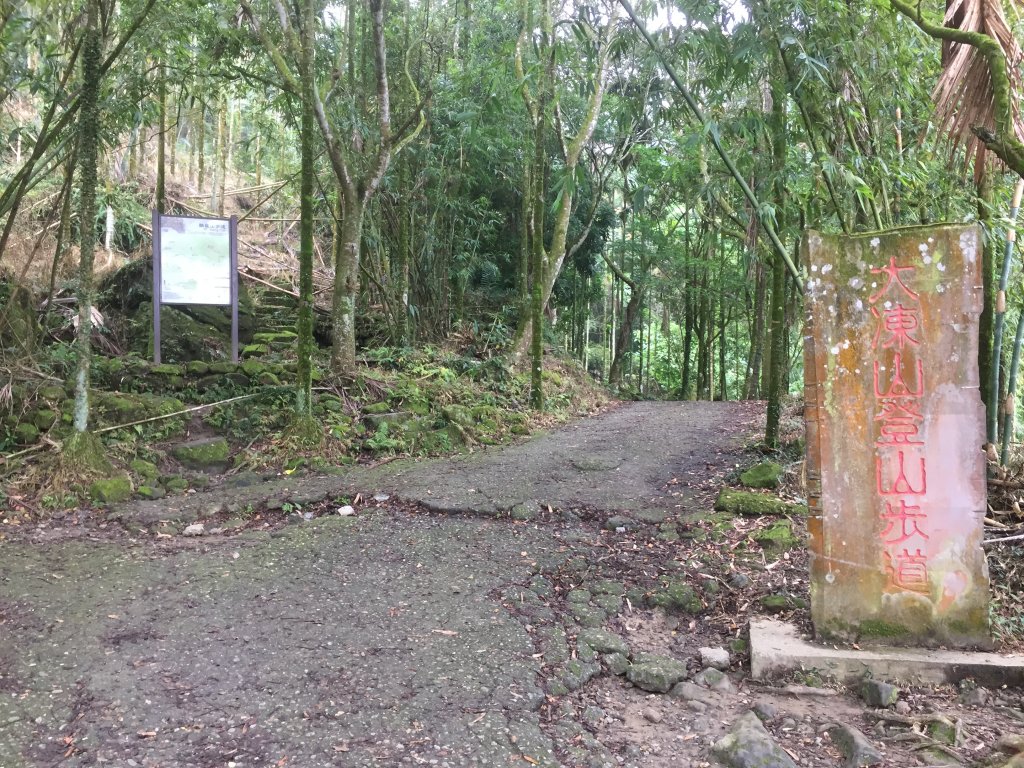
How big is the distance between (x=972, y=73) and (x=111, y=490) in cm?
604

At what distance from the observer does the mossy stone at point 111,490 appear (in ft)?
17.2

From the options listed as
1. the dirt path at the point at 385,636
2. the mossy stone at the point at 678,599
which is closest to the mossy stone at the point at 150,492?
the dirt path at the point at 385,636

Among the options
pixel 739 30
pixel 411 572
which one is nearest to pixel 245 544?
pixel 411 572

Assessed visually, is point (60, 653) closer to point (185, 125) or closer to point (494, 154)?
point (494, 154)

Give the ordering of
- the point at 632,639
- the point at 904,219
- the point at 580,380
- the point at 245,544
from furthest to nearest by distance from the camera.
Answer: the point at 580,380 < the point at 904,219 < the point at 245,544 < the point at 632,639

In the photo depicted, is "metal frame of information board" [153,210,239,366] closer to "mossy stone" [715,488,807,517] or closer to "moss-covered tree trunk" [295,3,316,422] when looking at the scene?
"moss-covered tree trunk" [295,3,316,422]

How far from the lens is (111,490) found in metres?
5.32

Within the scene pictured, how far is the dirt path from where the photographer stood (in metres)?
2.58

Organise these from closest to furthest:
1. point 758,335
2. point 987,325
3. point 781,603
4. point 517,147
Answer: point 781,603 < point 987,325 < point 517,147 < point 758,335

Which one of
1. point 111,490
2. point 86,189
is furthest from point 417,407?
point 86,189

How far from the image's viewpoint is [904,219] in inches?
229

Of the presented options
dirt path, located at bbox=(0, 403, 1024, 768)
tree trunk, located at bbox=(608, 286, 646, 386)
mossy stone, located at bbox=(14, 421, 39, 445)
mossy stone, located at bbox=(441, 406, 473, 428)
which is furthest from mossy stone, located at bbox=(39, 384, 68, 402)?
tree trunk, located at bbox=(608, 286, 646, 386)

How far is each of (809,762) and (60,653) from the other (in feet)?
10.6

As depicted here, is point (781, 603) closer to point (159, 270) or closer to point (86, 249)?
point (86, 249)
